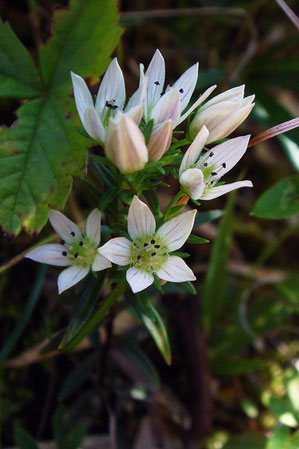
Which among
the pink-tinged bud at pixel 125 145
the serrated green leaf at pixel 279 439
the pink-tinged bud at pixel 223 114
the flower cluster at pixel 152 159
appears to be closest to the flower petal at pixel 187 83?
the flower cluster at pixel 152 159

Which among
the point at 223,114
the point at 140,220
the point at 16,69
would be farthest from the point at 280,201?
the point at 16,69

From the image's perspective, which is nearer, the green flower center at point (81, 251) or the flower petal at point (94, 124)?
the flower petal at point (94, 124)

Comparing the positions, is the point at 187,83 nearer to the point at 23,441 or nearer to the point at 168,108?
the point at 168,108

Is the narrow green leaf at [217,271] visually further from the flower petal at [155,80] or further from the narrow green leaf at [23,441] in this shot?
the narrow green leaf at [23,441]

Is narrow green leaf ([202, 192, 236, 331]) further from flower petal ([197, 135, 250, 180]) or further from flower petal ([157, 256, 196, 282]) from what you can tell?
flower petal ([157, 256, 196, 282])

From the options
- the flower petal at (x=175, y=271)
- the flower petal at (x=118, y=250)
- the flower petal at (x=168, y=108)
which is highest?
the flower petal at (x=168, y=108)

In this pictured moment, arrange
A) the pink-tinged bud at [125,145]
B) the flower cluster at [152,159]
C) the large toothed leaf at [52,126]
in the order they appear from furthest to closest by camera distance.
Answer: the large toothed leaf at [52,126]
the flower cluster at [152,159]
the pink-tinged bud at [125,145]

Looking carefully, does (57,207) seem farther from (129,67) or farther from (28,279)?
(129,67)
